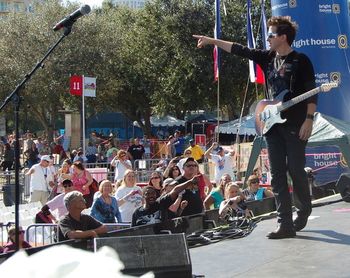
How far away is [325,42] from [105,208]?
7508 millimetres

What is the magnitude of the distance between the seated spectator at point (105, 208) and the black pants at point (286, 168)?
4.01 m

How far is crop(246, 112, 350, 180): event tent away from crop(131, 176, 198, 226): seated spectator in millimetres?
5000

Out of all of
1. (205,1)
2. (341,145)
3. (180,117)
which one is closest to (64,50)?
(205,1)

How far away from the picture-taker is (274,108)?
4.84 meters

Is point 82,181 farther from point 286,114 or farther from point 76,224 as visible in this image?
point 286,114

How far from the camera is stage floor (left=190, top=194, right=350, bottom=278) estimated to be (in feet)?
12.7

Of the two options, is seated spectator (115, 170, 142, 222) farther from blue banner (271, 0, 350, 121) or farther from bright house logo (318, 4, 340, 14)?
bright house logo (318, 4, 340, 14)

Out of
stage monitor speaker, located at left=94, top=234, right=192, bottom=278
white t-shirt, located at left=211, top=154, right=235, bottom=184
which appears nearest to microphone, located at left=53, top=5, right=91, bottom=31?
A: stage monitor speaker, located at left=94, top=234, right=192, bottom=278

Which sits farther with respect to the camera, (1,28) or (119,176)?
(1,28)

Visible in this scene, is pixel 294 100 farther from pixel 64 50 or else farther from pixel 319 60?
pixel 64 50

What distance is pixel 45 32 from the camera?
3462cm

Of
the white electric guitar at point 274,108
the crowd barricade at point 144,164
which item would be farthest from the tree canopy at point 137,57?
the white electric guitar at point 274,108

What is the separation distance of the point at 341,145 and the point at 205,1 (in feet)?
80.5

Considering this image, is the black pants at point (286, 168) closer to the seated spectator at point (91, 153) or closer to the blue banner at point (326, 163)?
the blue banner at point (326, 163)
